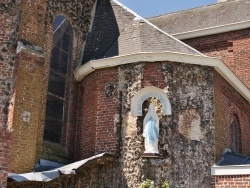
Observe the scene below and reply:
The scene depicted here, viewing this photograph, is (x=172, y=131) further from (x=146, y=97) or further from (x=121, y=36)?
(x=121, y=36)

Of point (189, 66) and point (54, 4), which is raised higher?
point (54, 4)

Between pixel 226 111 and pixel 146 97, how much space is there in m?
2.87

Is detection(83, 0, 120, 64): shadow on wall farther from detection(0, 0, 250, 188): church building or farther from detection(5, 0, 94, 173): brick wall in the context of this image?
detection(5, 0, 94, 173): brick wall

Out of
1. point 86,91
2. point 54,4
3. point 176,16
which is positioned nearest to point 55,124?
point 86,91

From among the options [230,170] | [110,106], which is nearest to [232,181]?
[230,170]

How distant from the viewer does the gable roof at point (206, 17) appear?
2022 cm

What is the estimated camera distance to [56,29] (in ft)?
46.5

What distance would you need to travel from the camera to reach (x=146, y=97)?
42.1 feet

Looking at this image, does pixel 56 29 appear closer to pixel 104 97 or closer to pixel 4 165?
pixel 104 97

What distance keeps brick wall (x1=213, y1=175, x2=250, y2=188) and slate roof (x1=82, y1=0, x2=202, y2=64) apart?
3.74 metres

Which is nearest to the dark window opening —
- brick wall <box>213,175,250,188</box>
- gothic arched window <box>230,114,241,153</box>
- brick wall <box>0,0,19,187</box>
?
gothic arched window <box>230,114,241,153</box>

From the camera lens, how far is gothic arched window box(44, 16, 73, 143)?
1347 centimetres

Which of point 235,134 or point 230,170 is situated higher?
point 235,134

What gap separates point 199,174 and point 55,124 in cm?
448
